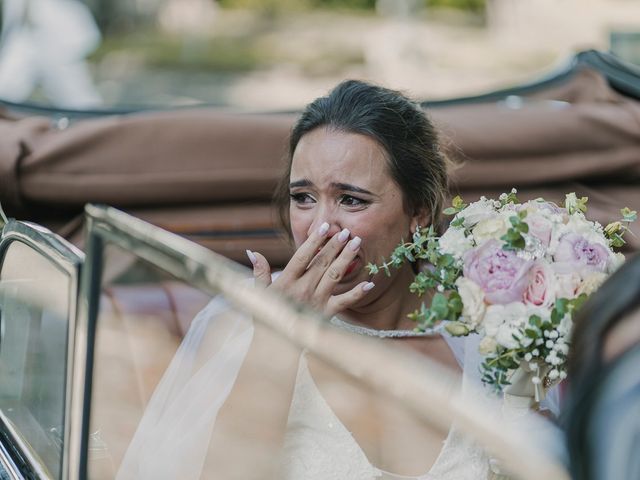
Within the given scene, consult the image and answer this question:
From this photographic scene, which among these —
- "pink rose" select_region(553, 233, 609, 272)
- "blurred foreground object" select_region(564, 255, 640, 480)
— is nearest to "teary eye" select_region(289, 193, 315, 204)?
"pink rose" select_region(553, 233, 609, 272)

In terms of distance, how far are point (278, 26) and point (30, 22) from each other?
9049 mm

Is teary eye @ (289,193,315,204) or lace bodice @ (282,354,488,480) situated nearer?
lace bodice @ (282,354,488,480)

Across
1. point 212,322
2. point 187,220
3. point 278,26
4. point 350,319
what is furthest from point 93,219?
point 278,26

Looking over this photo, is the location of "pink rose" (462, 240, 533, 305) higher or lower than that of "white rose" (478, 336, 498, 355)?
higher

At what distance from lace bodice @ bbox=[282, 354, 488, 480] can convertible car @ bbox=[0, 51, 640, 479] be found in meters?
0.05

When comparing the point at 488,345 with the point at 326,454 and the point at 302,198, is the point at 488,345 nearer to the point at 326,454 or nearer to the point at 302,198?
the point at 326,454

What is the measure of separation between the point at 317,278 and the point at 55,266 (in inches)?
18.8

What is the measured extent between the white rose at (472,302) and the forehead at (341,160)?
511 millimetres

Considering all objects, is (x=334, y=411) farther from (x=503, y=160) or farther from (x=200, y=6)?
(x=200, y=6)

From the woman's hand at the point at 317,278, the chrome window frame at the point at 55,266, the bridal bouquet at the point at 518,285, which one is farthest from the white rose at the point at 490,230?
the chrome window frame at the point at 55,266

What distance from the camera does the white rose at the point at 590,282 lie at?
63.7 inches

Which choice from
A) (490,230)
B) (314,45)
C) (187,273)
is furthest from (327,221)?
(314,45)

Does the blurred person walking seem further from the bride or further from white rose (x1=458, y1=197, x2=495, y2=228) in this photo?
white rose (x1=458, y1=197, x2=495, y2=228)

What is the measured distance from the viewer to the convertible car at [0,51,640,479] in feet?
3.69
